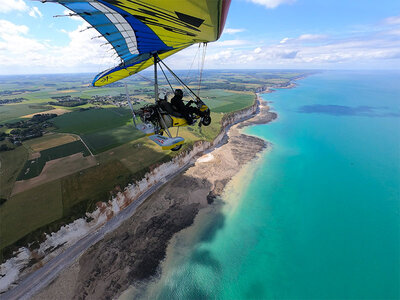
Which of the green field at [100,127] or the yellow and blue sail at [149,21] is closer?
the yellow and blue sail at [149,21]

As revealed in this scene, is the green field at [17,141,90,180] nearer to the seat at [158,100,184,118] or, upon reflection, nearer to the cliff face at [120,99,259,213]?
the cliff face at [120,99,259,213]

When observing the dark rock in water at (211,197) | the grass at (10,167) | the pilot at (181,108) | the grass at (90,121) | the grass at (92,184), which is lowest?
the dark rock in water at (211,197)

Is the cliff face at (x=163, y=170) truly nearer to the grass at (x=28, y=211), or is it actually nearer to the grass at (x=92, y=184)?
the grass at (x=92, y=184)

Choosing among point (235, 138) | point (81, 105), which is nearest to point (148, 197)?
point (235, 138)

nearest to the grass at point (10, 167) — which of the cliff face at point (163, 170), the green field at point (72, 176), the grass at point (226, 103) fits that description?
the green field at point (72, 176)

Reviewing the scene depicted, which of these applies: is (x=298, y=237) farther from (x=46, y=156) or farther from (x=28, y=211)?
(x=46, y=156)

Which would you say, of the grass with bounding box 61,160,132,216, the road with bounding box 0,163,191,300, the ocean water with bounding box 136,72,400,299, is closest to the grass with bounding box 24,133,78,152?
the grass with bounding box 61,160,132,216
